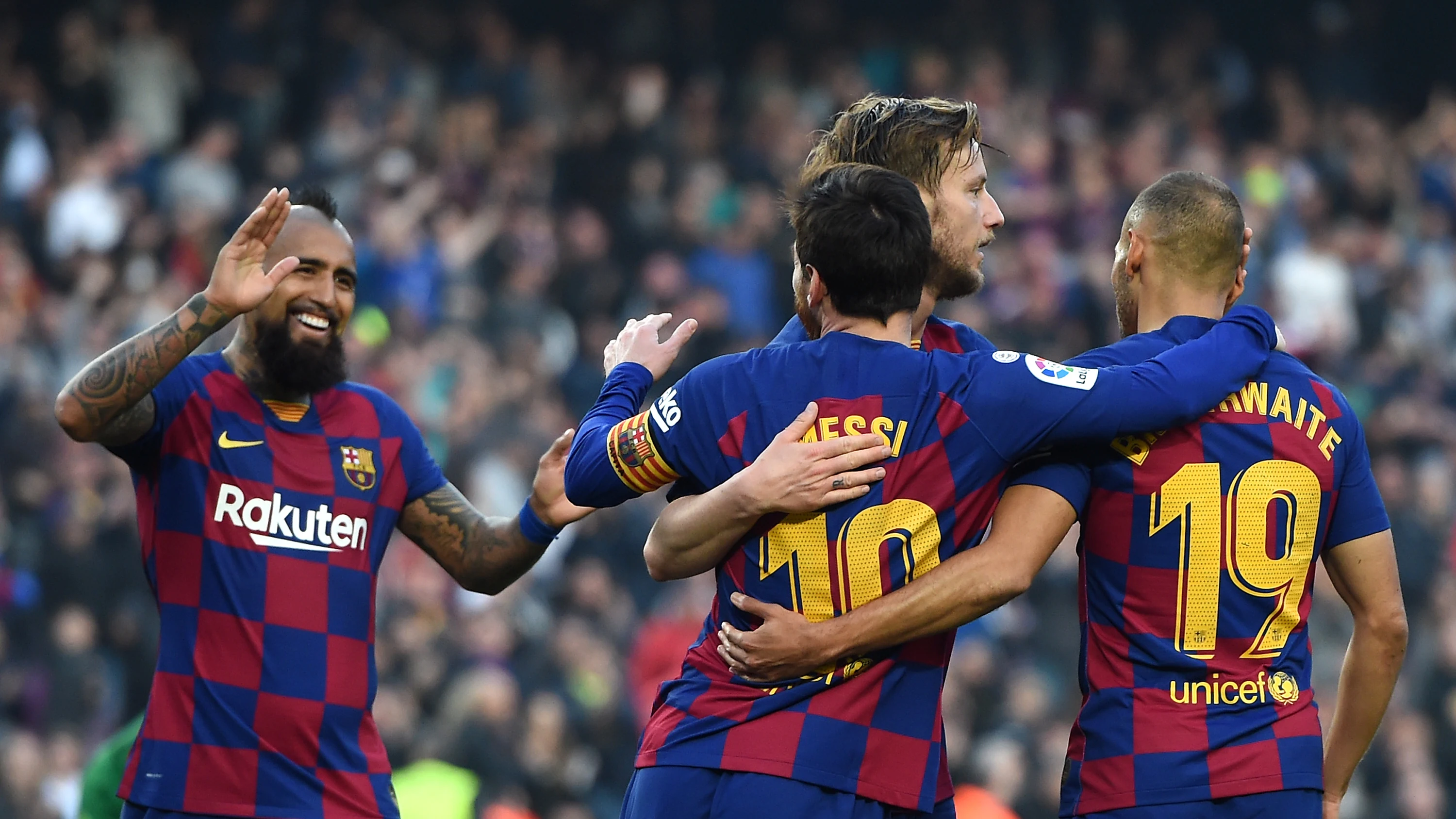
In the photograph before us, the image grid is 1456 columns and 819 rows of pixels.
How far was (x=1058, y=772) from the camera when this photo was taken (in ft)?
33.3

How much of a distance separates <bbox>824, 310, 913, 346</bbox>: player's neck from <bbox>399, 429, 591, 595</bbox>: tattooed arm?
4.62ft

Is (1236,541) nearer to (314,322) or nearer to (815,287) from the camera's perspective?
(815,287)

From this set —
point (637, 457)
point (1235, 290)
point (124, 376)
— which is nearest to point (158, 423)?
point (124, 376)

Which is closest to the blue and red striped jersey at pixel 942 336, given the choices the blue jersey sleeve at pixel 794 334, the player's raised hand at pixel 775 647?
the blue jersey sleeve at pixel 794 334

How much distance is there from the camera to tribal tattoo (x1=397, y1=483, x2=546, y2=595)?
4766 millimetres

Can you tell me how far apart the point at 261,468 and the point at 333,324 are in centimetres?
51

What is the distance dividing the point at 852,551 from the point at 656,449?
479mm

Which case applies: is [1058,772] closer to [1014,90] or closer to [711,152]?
[711,152]

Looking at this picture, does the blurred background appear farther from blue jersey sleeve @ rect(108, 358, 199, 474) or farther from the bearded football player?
blue jersey sleeve @ rect(108, 358, 199, 474)

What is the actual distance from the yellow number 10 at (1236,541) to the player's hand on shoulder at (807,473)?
0.72 metres

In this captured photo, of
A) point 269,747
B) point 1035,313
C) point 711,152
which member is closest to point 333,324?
point 269,747

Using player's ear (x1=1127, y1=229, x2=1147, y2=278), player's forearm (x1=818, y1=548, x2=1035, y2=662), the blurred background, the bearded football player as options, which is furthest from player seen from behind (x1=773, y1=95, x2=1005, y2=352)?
the blurred background

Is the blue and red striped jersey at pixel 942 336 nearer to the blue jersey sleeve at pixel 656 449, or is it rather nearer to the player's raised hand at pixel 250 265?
the blue jersey sleeve at pixel 656 449

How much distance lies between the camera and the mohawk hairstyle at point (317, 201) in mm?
4859
